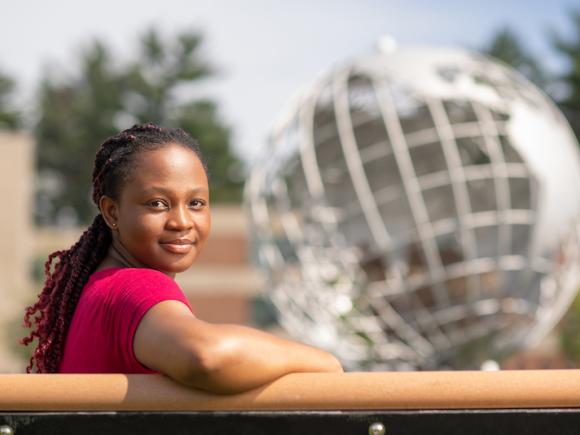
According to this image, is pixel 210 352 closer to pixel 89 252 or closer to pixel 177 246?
pixel 177 246

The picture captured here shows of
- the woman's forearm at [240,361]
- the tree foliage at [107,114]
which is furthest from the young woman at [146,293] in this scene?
the tree foliage at [107,114]

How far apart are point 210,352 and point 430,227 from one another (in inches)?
322

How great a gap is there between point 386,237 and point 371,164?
257cm

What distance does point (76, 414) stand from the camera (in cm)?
132

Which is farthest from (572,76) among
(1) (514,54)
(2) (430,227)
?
(2) (430,227)

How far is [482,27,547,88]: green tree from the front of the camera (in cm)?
4147

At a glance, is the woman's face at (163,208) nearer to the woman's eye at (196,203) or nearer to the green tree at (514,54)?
the woman's eye at (196,203)

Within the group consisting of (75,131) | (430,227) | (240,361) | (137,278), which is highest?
(75,131)

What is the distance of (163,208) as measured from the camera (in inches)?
64.4

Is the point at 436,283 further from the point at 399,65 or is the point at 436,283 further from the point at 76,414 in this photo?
the point at 76,414

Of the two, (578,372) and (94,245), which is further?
(94,245)

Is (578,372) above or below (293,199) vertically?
below

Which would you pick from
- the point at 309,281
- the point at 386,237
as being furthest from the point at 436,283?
the point at 309,281

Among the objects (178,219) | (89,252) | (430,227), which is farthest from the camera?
(430,227)
